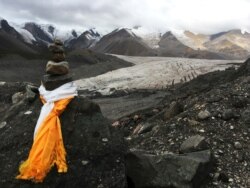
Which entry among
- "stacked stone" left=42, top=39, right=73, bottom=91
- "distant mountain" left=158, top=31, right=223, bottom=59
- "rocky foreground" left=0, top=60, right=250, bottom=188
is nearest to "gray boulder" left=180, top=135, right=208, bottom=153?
"rocky foreground" left=0, top=60, right=250, bottom=188

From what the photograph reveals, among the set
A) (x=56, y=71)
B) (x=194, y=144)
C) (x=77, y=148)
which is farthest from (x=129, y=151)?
(x=56, y=71)

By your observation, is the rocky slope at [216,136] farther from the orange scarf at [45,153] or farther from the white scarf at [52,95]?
the white scarf at [52,95]

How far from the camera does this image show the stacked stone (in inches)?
264

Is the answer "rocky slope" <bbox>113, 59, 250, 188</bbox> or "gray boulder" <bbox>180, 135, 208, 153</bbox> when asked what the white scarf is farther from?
"gray boulder" <bbox>180, 135, 208, 153</bbox>

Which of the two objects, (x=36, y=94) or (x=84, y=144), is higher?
(x=36, y=94)

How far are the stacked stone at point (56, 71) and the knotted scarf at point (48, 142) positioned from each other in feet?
0.48

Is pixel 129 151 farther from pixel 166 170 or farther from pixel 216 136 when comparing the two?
pixel 216 136

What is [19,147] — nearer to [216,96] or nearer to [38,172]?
[38,172]

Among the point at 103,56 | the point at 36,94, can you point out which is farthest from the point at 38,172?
the point at 103,56

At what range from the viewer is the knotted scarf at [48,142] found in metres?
5.77

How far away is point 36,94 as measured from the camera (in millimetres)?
7082

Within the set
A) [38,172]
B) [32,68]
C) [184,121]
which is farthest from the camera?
[32,68]

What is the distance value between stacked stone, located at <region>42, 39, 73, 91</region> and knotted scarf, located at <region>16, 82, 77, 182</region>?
0.15 m

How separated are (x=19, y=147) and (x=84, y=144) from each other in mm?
900
